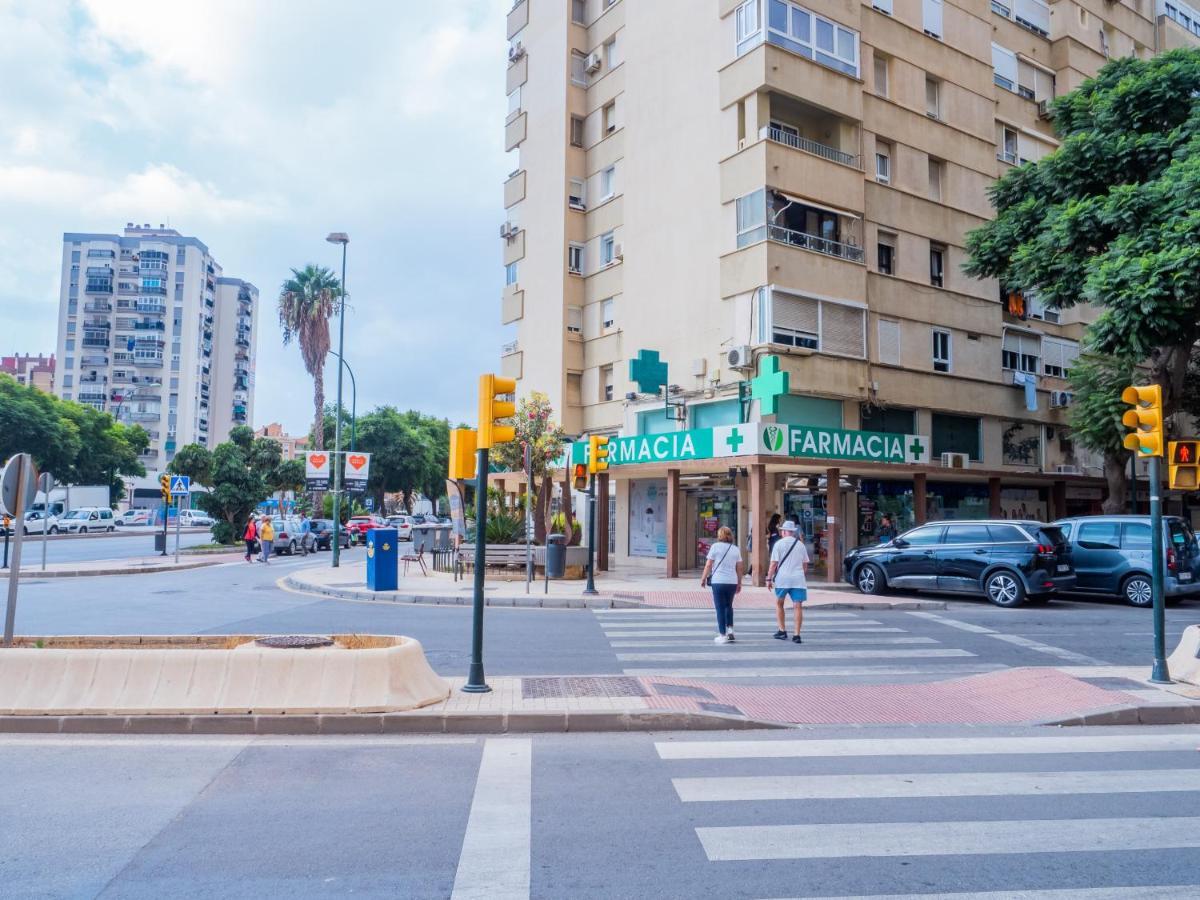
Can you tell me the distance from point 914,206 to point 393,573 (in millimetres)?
19135

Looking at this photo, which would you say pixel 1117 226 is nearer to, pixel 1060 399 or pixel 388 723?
pixel 1060 399

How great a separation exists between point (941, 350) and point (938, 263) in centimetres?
299

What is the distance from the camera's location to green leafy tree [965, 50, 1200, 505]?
63.1 feet

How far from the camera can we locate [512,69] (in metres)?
36.5

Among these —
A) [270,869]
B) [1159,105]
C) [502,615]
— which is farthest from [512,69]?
[270,869]

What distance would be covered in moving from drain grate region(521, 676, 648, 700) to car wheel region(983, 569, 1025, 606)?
11.4 metres

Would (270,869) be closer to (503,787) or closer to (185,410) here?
(503,787)

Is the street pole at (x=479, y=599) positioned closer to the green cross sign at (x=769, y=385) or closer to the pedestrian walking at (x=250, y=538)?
the green cross sign at (x=769, y=385)

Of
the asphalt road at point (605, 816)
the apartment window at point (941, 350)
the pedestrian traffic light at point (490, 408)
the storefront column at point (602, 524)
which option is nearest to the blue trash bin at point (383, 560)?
the storefront column at point (602, 524)

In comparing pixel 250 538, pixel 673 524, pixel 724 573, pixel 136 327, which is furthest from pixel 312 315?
pixel 136 327

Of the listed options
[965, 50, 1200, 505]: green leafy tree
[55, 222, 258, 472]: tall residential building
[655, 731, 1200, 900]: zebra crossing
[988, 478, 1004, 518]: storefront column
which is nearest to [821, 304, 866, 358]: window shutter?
[965, 50, 1200, 505]: green leafy tree

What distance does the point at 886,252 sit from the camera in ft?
86.8

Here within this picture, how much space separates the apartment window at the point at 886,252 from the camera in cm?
2628

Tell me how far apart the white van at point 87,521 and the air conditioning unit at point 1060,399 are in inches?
2090
